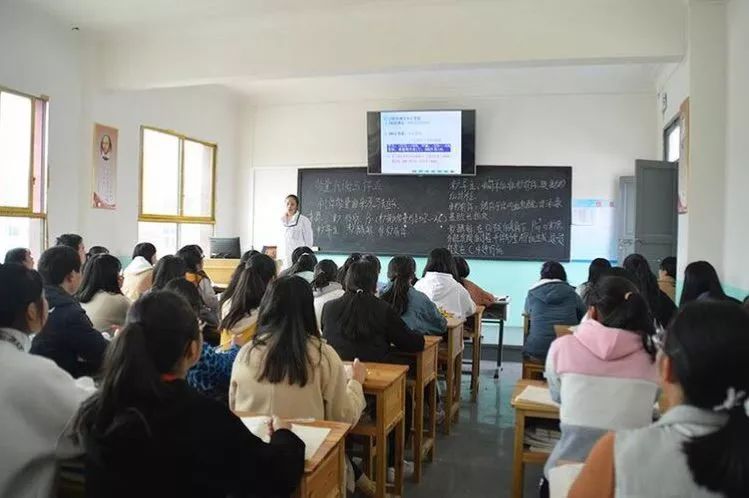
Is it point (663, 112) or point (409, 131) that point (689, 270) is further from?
point (409, 131)

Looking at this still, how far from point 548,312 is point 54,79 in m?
4.89

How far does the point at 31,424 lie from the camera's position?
154 cm

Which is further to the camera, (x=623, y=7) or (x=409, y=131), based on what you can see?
(x=409, y=131)

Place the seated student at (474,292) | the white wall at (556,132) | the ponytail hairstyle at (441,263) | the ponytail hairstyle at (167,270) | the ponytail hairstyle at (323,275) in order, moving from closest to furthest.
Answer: the ponytail hairstyle at (167,270) < the ponytail hairstyle at (323,275) < the ponytail hairstyle at (441,263) < the seated student at (474,292) < the white wall at (556,132)

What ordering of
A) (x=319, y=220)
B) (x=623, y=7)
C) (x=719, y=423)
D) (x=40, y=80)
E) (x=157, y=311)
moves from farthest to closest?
(x=319, y=220) < (x=40, y=80) < (x=623, y=7) < (x=157, y=311) < (x=719, y=423)

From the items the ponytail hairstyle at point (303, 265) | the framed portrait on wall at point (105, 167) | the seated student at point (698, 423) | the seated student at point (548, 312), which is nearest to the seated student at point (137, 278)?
the ponytail hairstyle at point (303, 265)

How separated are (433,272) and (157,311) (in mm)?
3427

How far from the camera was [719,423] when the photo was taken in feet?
3.63

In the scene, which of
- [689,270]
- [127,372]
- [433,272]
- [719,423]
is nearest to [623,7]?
[689,270]

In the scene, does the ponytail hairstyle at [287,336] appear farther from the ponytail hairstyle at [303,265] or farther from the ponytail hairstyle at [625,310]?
the ponytail hairstyle at [303,265]

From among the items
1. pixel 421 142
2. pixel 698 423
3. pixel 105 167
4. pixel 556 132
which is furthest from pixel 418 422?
pixel 556 132

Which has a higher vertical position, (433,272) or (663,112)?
(663,112)

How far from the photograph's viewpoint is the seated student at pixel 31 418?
4.96 ft

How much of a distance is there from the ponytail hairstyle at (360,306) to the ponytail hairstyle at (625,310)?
→ 1.17 m
